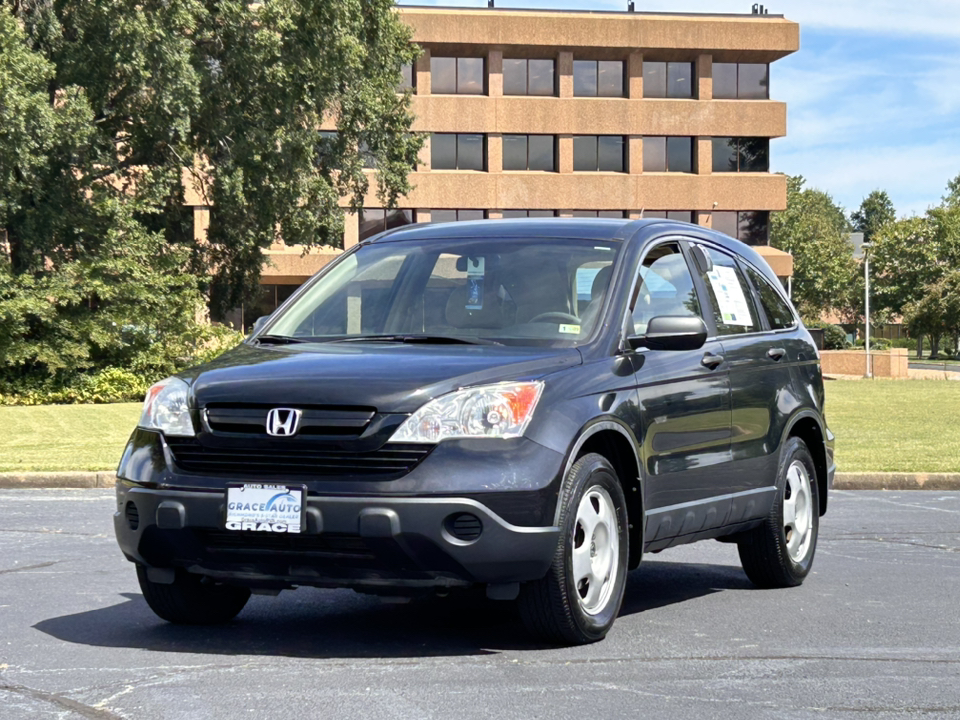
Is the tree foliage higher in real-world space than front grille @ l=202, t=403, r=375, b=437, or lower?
higher

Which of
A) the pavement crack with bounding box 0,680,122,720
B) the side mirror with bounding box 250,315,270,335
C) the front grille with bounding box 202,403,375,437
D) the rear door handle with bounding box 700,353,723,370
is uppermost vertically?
the side mirror with bounding box 250,315,270,335

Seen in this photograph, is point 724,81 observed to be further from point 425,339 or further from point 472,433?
point 472,433

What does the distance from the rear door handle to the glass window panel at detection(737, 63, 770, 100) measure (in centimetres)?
6517

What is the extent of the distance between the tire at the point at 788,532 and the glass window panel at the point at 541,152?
2430 inches

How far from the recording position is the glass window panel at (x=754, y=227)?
71.1 m

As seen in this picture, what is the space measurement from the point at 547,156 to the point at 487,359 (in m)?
64.3

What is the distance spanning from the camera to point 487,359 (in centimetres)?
615

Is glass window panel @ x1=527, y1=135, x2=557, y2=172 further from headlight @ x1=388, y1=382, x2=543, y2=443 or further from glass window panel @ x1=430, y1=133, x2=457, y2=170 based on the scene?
headlight @ x1=388, y1=382, x2=543, y2=443

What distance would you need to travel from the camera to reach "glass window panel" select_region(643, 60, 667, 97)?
69.9m

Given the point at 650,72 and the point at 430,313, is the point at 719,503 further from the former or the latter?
the point at 650,72

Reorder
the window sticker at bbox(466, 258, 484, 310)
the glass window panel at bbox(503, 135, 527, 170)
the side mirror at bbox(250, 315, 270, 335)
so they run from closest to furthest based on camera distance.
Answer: the window sticker at bbox(466, 258, 484, 310) < the side mirror at bbox(250, 315, 270, 335) < the glass window panel at bbox(503, 135, 527, 170)

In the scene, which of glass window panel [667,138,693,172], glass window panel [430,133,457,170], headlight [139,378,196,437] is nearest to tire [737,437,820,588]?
headlight [139,378,196,437]

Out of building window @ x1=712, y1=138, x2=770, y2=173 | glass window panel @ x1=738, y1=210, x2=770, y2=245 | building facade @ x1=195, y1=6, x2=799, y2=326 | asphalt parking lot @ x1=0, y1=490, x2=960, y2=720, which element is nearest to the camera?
asphalt parking lot @ x1=0, y1=490, x2=960, y2=720

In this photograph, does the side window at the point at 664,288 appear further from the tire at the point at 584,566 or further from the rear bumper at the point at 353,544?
the rear bumper at the point at 353,544
